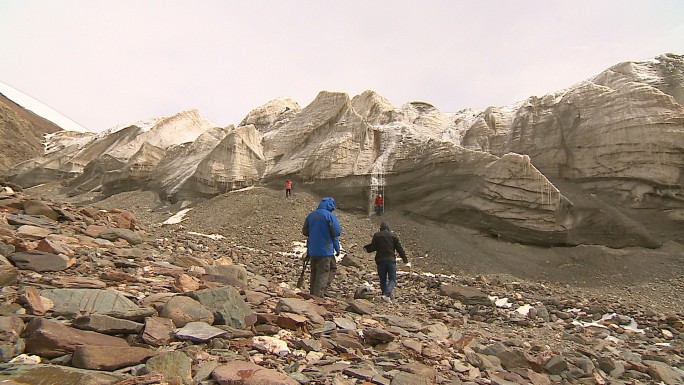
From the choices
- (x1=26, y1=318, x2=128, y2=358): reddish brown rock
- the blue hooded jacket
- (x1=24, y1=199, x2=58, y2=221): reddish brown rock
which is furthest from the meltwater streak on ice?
(x1=26, y1=318, x2=128, y2=358): reddish brown rock

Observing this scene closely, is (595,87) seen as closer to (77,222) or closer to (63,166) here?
(77,222)

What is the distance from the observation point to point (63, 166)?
125ft

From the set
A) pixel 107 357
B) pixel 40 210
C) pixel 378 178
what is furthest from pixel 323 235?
pixel 378 178

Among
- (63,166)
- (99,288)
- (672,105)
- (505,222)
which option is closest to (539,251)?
(505,222)

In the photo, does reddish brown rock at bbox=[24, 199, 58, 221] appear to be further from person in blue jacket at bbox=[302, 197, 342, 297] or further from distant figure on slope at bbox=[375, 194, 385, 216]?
distant figure on slope at bbox=[375, 194, 385, 216]

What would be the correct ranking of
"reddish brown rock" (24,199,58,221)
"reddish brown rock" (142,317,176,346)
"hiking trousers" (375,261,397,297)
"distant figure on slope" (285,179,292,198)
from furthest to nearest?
1. "distant figure on slope" (285,179,292,198)
2. "hiking trousers" (375,261,397,297)
3. "reddish brown rock" (24,199,58,221)
4. "reddish brown rock" (142,317,176,346)

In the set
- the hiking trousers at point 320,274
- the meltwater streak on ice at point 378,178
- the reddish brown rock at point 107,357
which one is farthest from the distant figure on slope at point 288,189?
the reddish brown rock at point 107,357

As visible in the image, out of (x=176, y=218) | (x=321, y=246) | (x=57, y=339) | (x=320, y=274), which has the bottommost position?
(x=176, y=218)

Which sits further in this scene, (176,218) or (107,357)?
(176,218)

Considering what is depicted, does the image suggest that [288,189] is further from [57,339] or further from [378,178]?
[57,339]

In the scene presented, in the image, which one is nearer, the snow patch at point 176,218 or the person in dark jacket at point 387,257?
the person in dark jacket at point 387,257

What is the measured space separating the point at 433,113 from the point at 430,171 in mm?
7580

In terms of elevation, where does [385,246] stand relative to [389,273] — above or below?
above

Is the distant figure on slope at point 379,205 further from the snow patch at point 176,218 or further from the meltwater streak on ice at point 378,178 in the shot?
the snow patch at point 176,218
